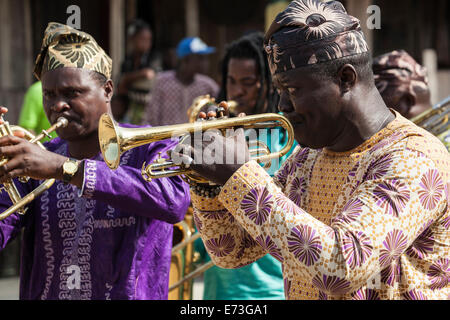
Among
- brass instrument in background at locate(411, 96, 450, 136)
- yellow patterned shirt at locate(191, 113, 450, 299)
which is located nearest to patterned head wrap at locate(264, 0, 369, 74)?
yellow patterned shirt at locate(191, 113, 450, 299)

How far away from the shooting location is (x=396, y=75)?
4324 mm

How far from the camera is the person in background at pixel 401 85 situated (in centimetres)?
432

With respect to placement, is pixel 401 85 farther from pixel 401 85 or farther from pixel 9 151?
pixel 9 151

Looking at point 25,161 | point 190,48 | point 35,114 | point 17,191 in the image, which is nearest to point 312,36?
point 25,161

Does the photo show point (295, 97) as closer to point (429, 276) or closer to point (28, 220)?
point (429, 276)

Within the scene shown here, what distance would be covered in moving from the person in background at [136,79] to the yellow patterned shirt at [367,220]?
654cm

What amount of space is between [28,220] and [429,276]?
6.35ft

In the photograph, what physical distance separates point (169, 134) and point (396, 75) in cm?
235

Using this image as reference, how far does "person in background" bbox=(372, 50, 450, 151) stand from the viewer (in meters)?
4.32

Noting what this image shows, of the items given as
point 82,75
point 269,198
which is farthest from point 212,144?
point 82,75

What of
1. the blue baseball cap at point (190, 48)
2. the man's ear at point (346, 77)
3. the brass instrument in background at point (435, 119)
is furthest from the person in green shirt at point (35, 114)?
the man's ear at point (346, 77)

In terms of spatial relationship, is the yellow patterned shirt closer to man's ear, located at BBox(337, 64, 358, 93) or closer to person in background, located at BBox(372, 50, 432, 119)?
man's ear, located at BBox(337, 64, 358, 93)

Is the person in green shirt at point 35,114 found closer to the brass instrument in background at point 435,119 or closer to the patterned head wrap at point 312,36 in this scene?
the brass instrument in background at point 435,119

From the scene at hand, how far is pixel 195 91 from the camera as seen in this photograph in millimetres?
8586
